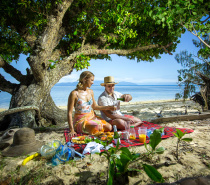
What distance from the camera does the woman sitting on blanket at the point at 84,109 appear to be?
3844 millimetres

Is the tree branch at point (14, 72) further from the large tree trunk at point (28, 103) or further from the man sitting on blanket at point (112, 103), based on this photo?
the man sitting on blanket at point (112, 103)

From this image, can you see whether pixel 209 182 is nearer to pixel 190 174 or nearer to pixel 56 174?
pixel 190 174

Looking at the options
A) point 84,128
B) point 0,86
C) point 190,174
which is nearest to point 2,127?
point 0,86

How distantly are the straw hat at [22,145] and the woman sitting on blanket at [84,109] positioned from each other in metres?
0.98

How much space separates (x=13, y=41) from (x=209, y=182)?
841 cm

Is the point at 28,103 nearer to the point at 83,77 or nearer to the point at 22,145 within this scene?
the point at 83,77

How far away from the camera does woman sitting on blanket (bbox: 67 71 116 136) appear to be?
12.6 feet

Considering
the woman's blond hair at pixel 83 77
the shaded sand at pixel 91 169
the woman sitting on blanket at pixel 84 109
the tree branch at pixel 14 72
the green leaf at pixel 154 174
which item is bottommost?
the shaded sand at pixel 91 169

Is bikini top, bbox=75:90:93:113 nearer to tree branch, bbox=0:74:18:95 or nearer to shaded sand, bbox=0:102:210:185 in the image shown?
shaded sand, bbox=0:102:210:185

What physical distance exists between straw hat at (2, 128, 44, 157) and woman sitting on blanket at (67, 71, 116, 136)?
3.21ft

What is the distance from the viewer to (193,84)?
27.2 feet

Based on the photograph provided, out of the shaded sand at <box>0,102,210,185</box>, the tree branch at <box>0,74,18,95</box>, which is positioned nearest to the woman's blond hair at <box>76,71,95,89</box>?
the shaded sand at <box>0,102,210,185</box>

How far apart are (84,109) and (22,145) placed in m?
1.64

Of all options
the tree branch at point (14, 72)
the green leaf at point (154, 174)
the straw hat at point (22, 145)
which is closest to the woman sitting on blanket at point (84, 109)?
the straw hat at point (22, 145)
